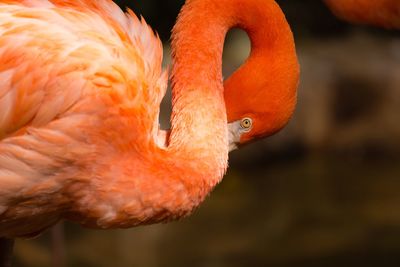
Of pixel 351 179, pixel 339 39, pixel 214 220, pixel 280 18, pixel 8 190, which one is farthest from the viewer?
pixel 339 39

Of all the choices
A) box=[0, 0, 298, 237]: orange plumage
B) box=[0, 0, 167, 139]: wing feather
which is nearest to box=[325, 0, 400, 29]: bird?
box=[0, 0, 298, 237]: orange plumage

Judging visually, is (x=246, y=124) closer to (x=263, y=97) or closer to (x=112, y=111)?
(x=263, y=97)

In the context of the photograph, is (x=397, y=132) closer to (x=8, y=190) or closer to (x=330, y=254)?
(x=330, y=254)

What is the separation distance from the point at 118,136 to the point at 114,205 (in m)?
0.24

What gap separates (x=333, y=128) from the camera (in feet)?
25.8

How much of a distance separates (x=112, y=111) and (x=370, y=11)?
3.47 ft

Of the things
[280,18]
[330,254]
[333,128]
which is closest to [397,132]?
[333,128]

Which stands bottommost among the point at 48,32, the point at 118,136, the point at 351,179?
the point at 351,179

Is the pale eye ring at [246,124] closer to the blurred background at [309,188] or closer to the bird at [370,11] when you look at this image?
the bird at [370,11]

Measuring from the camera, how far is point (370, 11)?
10.2ft

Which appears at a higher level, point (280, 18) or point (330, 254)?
point (280, 18)

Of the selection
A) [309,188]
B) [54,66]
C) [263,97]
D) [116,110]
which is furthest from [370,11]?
[309,188]

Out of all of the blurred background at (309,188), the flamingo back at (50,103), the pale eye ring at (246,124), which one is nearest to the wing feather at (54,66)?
the flamingo back at (50,103)

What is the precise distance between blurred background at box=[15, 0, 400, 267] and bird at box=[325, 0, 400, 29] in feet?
9.99
